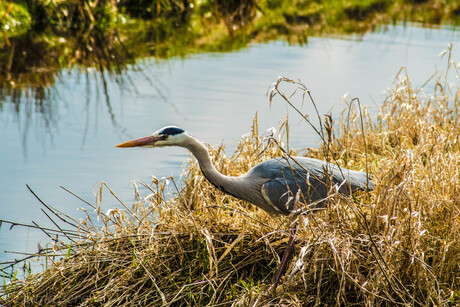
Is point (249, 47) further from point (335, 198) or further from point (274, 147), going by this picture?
point (335, 198)

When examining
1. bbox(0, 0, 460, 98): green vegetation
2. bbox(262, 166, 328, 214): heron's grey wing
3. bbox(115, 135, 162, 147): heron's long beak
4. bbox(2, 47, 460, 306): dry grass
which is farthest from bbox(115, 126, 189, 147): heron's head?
bbox(0, 0, 460, 98): green vegetation

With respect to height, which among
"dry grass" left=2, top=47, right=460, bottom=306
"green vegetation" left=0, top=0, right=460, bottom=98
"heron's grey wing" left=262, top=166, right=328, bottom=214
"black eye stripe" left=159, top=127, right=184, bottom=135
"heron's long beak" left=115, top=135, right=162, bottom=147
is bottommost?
"dry grass" left=2, top=47, right=460, bottom=306

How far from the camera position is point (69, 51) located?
12039 millimetres

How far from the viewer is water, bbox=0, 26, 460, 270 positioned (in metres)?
6.73

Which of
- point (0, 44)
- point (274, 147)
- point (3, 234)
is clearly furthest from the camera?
point (0, 44)

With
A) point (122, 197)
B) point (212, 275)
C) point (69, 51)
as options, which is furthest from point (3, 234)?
point (69, 51)

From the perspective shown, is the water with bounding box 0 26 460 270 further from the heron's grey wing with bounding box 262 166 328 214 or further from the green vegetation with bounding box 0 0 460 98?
the heron's grey wing with bounding box 262 166 328 214

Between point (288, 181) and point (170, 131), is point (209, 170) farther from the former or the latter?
point (288, 181)

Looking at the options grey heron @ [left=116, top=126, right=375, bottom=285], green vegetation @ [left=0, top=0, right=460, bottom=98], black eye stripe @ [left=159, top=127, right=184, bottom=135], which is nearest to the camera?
black eye stripe @ [left=159, top=127, right=184, bottom=135]

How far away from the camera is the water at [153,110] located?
6.73 metres

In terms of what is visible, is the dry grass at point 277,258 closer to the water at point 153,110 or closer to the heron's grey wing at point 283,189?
Result: the heron's grey wing at point 283,189

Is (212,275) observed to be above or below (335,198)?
below

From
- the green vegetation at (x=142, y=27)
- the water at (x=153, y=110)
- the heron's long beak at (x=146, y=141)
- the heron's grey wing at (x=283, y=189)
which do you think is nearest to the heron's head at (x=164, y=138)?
the heron's long beak at (x=146, y=141)

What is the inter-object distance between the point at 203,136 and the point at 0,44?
5968mm
